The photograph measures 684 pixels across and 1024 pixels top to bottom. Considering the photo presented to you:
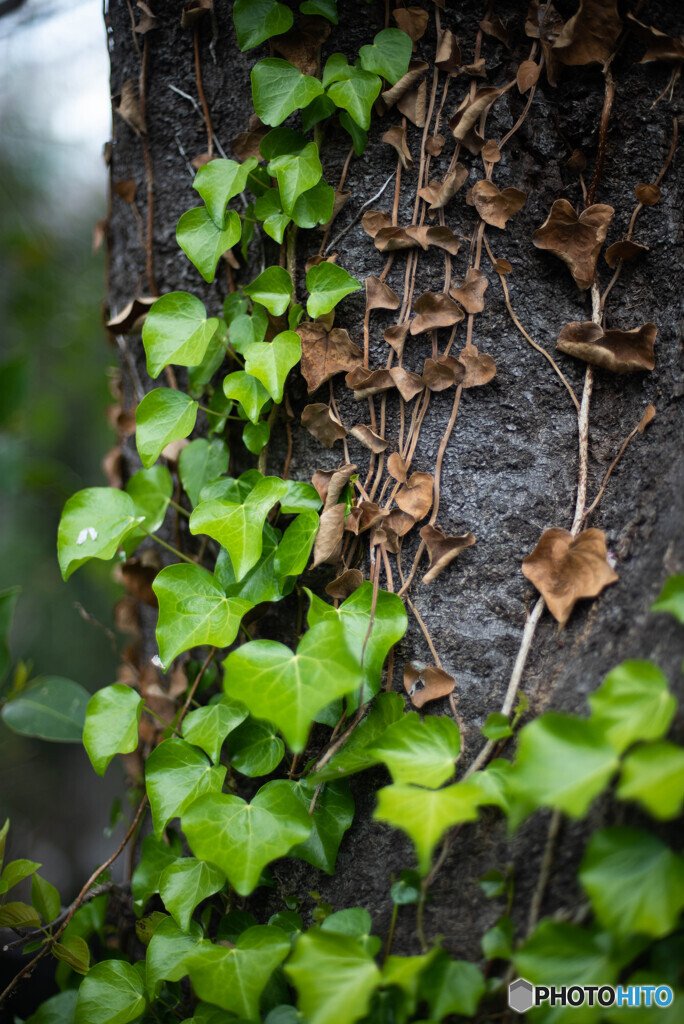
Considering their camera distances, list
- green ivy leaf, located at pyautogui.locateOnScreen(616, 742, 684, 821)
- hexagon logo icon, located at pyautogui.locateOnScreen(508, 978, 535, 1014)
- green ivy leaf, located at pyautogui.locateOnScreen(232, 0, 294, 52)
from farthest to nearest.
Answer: green ivy leaf, located at pyautogui.locateOnScreen(232, 0, 294, 52) → hexagon logo icon, located at pyautogui.locateOnScreen(508, 978, 535, 1014) → green ivy leaf, located at pyautogui.locateOnScreen(616, 742, 684, 821)

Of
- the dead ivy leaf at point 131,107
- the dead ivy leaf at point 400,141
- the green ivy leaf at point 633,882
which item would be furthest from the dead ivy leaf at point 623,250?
the dead ivy leaf at point 131,107

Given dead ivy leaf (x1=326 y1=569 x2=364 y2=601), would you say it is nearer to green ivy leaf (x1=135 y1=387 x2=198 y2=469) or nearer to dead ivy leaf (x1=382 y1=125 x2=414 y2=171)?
green ivy leaf (x1=135 y1=387 x2=198 y2=469)

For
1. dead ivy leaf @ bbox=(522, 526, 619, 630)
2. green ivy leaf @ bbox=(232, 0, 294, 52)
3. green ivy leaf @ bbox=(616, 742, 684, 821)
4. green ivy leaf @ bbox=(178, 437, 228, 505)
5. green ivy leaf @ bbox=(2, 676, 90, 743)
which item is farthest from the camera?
green ivy leaf @ bbox=(2, 676, 90, 743)

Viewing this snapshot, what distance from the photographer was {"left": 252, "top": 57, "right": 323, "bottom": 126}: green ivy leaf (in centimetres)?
72

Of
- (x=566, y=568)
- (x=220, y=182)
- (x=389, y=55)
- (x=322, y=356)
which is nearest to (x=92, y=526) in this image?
(x=322, y=356)

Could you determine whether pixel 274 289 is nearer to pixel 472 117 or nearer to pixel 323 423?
pixel 323 423

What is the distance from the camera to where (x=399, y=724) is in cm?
58

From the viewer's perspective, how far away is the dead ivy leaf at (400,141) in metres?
0.74

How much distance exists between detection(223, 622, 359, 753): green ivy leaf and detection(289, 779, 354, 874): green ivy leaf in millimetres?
179

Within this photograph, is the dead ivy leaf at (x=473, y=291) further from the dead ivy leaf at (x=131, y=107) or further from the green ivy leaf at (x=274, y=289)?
the dead ivy leaf at (x=131, y=107)

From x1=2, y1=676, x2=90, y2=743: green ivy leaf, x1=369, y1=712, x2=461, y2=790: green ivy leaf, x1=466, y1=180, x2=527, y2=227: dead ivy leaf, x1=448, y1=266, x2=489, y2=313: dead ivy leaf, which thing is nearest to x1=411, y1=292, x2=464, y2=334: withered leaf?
x1=448, y1=266, x2=489, y2=313: dead ivy leaf

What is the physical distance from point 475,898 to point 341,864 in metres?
0.18

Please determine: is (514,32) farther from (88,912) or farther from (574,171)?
(88,912)

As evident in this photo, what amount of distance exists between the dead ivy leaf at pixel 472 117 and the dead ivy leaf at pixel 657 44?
173mm
